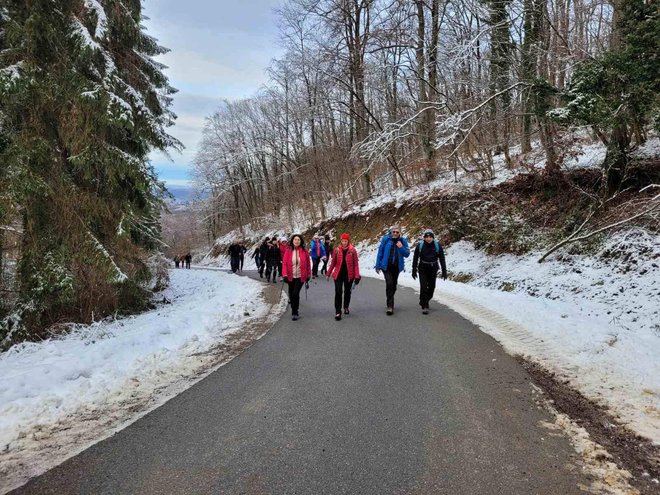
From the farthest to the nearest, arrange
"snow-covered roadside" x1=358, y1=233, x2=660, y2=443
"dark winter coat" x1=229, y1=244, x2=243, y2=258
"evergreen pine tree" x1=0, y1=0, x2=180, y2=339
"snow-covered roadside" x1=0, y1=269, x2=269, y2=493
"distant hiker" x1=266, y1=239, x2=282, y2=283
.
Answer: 1. "dark winter coat" x1=229, y1=244, x2=243, y2=258
2. "distant hiker" x1=266, y1=239, x2=282, y2=283
3. "evergreen pine tree" x1=0, y1=0, x2=180, y2=339
4. "snow-covered roadside" x1=358, y1=233, x2=660, y2=443
5. "snow-covered roadside" x1=0, y1=269, x2=269, y2=493

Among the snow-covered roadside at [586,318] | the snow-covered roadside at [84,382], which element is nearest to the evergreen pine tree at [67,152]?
the snow-covered roadside at [84,382]

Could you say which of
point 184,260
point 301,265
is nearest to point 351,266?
point 301,265

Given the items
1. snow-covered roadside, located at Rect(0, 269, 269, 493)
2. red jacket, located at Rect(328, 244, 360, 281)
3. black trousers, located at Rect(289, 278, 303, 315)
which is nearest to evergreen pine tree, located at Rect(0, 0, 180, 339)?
snow-covered roadside, located at Rect(0, 269, 269, 493)

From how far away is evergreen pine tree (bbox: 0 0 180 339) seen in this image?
8.43m

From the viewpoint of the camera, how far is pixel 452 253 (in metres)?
16.6

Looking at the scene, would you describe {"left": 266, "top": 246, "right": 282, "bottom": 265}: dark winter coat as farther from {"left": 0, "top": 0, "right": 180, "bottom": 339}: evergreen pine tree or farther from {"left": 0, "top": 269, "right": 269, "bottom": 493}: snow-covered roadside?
{"left": 0, "top": 269, "right": 269, "bottom": 493}: snow-covered roadside

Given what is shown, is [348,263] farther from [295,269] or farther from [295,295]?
[295,295]

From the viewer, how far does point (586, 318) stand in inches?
289

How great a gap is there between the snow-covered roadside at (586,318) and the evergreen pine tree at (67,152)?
→ 851 cm

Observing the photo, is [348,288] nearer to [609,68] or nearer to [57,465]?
[57,465]

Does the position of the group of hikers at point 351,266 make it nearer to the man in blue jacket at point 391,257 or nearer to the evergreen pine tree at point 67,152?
the man in blue jacket at point 391,257

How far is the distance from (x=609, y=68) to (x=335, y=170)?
82.9 feet

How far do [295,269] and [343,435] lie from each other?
544 cm

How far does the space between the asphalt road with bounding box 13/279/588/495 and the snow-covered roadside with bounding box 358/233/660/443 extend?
31.9 inches
